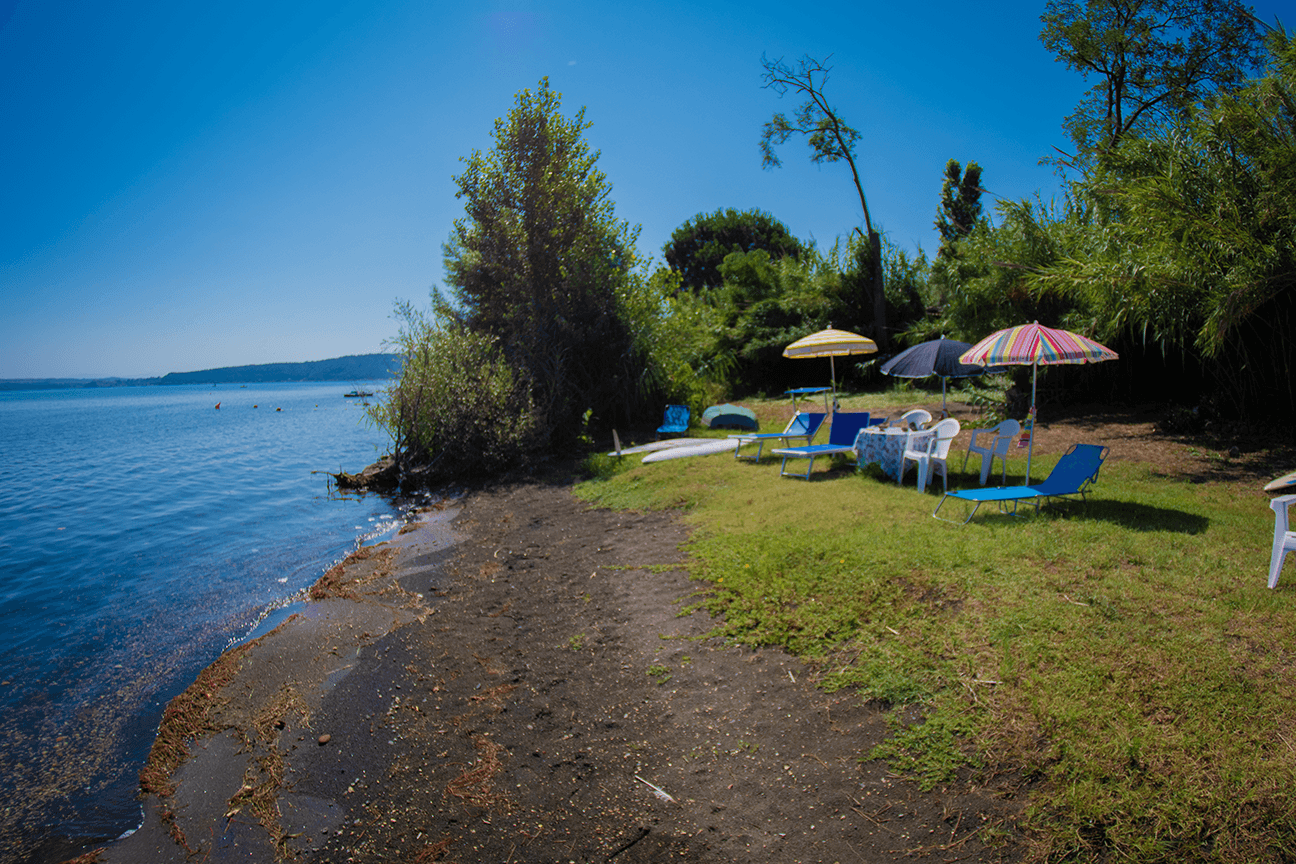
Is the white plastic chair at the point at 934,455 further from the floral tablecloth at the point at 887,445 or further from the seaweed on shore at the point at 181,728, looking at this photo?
the seaweed on shore at the point at 181,728

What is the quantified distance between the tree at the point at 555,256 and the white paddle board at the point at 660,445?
204 cm

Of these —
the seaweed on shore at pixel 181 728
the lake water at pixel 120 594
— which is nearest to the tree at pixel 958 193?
the lake water at pixel 120 594

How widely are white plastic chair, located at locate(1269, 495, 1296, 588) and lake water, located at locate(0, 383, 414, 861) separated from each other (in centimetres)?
807

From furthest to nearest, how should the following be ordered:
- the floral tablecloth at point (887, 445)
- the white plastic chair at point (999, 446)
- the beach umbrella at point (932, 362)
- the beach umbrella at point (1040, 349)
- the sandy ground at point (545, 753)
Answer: the beach umbrella at point (932, 362), the floral tablecloth at point (887, 445), the white plastic chair at point (999, 446), the beach umbrella at point (1040, 349), the sandy ground at point (545, 753)

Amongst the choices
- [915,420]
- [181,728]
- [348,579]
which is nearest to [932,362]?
[915,420]

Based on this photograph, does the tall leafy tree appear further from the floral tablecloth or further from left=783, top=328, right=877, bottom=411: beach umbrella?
the floral tablecloth

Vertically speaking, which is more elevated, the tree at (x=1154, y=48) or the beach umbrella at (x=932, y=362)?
the tree at (x=1154, y=48)

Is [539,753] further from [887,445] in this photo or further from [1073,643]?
[887,445]

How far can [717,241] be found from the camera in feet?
156

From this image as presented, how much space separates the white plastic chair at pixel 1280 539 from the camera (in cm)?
453

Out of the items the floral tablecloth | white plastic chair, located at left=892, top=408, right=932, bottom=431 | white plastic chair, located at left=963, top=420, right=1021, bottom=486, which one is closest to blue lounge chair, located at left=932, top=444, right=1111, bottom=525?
white plastic chair, located at left=963, top=420, right=1021, bottom=486

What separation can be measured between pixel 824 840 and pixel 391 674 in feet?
12.2

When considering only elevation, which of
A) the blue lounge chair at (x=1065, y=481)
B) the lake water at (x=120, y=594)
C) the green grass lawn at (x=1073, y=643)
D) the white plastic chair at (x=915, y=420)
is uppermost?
the white plastic chair at (x=915, y=420)

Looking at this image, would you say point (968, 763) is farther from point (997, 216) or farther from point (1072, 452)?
point (997, 216)
